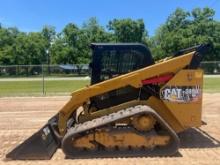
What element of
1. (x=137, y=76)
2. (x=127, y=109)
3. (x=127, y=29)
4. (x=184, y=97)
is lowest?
(x=127, y=109)

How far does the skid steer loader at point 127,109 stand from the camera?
877cm

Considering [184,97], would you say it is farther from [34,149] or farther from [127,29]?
[127,29]

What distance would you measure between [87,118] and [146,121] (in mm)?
1408

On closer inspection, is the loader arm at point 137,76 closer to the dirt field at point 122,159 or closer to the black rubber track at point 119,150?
the black rubber track at point 119,150

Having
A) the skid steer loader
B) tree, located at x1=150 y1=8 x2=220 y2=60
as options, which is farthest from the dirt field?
tree, located at x1=150 y1=8 x2=220 y2=60

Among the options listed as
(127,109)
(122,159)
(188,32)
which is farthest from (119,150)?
(188,32)

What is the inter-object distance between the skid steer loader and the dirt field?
0.32 m

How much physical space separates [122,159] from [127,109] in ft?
3.70

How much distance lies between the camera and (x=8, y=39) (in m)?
85.6

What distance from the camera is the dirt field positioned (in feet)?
27.5

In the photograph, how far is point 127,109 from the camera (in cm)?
921

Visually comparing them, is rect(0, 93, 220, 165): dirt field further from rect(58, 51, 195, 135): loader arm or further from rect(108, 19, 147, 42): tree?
rect(108, 19, 147, 42): tree

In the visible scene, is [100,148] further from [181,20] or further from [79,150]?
[181,20]

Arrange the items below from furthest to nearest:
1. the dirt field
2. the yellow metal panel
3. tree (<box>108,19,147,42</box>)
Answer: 1. tree (<box>108,19,147,42</box>)
2. the yellow metal panel
3. the dirt field
